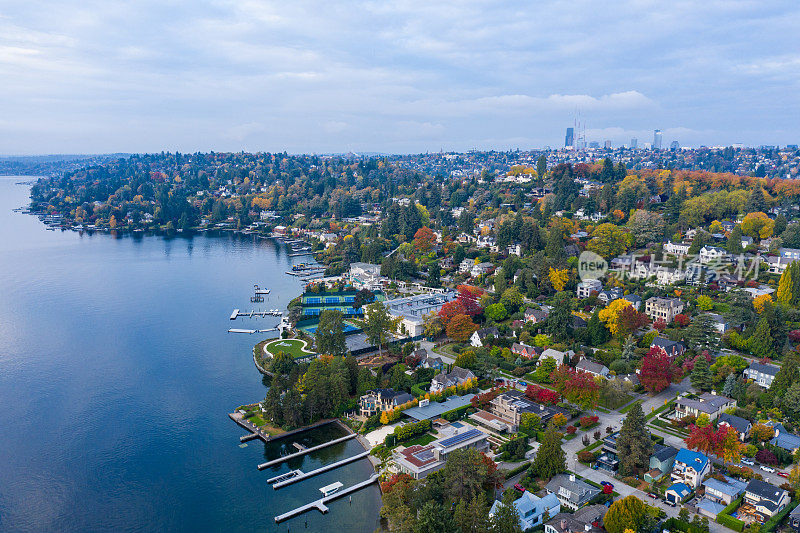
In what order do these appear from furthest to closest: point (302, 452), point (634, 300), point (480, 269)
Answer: point (480, 269)
point (634, 300)
point (302, 452)

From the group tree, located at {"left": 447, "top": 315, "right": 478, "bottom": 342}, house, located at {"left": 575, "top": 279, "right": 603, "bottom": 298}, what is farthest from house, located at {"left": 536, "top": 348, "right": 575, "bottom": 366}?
house, located at {"left": 575, "top": 279, "right": 603, "bottom": 298}

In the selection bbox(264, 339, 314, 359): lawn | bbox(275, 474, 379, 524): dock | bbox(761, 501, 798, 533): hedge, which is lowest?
bbox(275, 474, 379, 524): dock

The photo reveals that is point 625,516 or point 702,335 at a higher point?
point 702,335


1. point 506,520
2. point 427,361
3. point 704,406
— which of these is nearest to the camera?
point 506,520

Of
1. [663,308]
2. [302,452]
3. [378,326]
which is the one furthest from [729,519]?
[378,326]

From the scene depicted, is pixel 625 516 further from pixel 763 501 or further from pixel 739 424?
pixel 739 424

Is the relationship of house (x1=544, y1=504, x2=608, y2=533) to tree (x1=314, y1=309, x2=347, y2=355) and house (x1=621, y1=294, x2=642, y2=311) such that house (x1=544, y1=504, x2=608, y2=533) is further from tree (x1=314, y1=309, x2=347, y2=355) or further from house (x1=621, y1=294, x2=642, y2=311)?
house (x1=621, y1=294, x2=642, y2=311)
